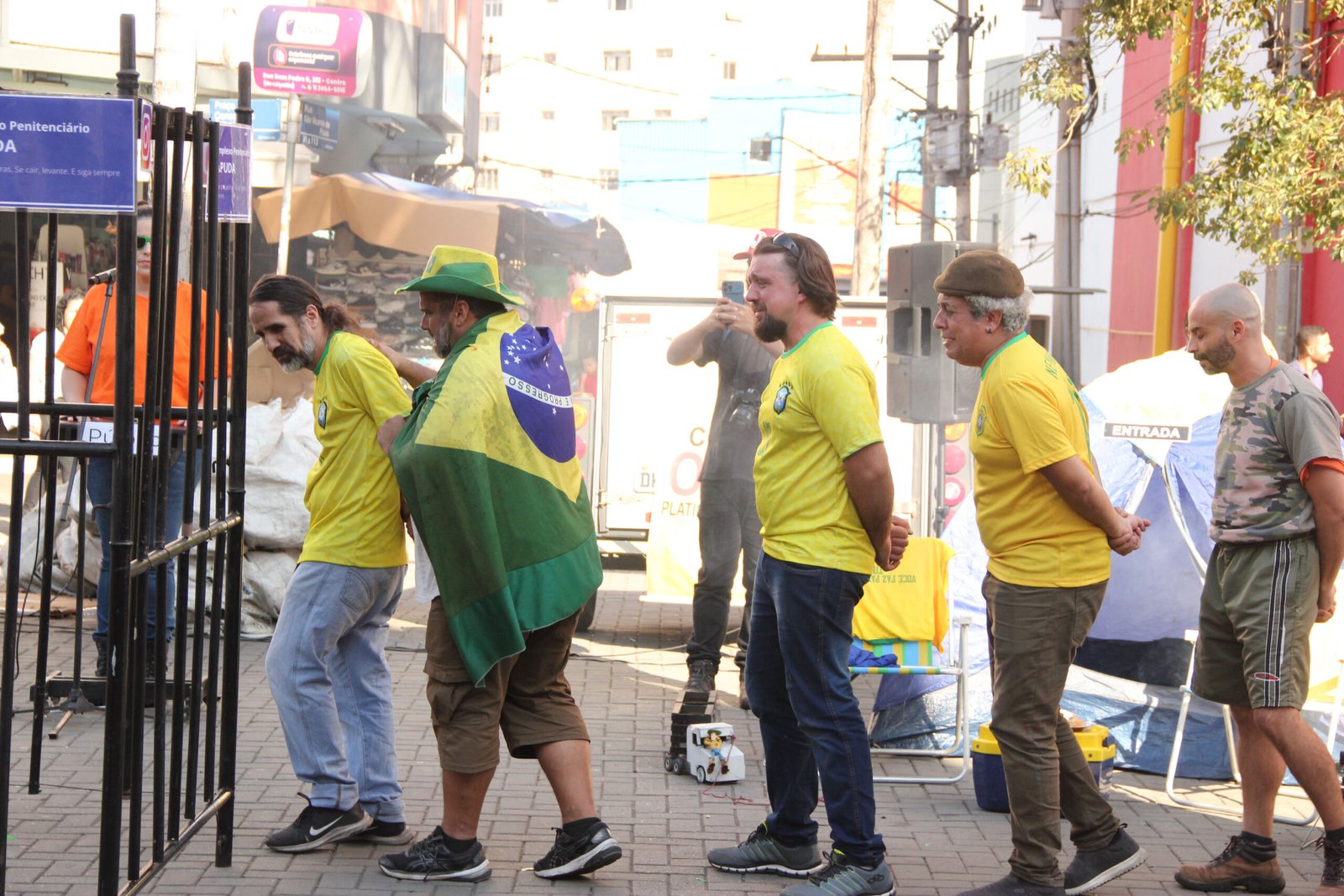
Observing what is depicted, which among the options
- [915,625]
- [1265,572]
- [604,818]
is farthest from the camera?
[915,625]

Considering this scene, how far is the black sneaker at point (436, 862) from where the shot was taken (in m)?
4.54

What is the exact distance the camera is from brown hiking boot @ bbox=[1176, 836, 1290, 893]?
4.75 meters

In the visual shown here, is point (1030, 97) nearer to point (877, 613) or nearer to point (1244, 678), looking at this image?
point (877, 613)

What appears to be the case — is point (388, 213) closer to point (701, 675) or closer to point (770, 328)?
point (701, 675)

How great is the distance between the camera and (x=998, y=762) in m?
5.62

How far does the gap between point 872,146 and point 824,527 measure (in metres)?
11.4

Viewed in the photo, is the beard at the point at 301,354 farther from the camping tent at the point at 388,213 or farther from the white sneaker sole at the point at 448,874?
the camping tent at the point at 388,213

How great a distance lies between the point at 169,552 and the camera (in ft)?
12.4

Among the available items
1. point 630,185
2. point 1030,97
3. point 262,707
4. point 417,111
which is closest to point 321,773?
point 262,707

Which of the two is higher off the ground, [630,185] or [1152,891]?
[630,185]

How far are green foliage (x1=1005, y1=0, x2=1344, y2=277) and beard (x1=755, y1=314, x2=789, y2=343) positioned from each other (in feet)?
18.9

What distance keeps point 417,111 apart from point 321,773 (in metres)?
18.4

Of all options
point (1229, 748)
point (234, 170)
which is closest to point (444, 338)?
point (234, 170)

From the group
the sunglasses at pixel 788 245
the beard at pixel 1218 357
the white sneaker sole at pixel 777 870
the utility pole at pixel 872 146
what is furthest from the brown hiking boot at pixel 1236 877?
the utility pole at pixel 872 146
